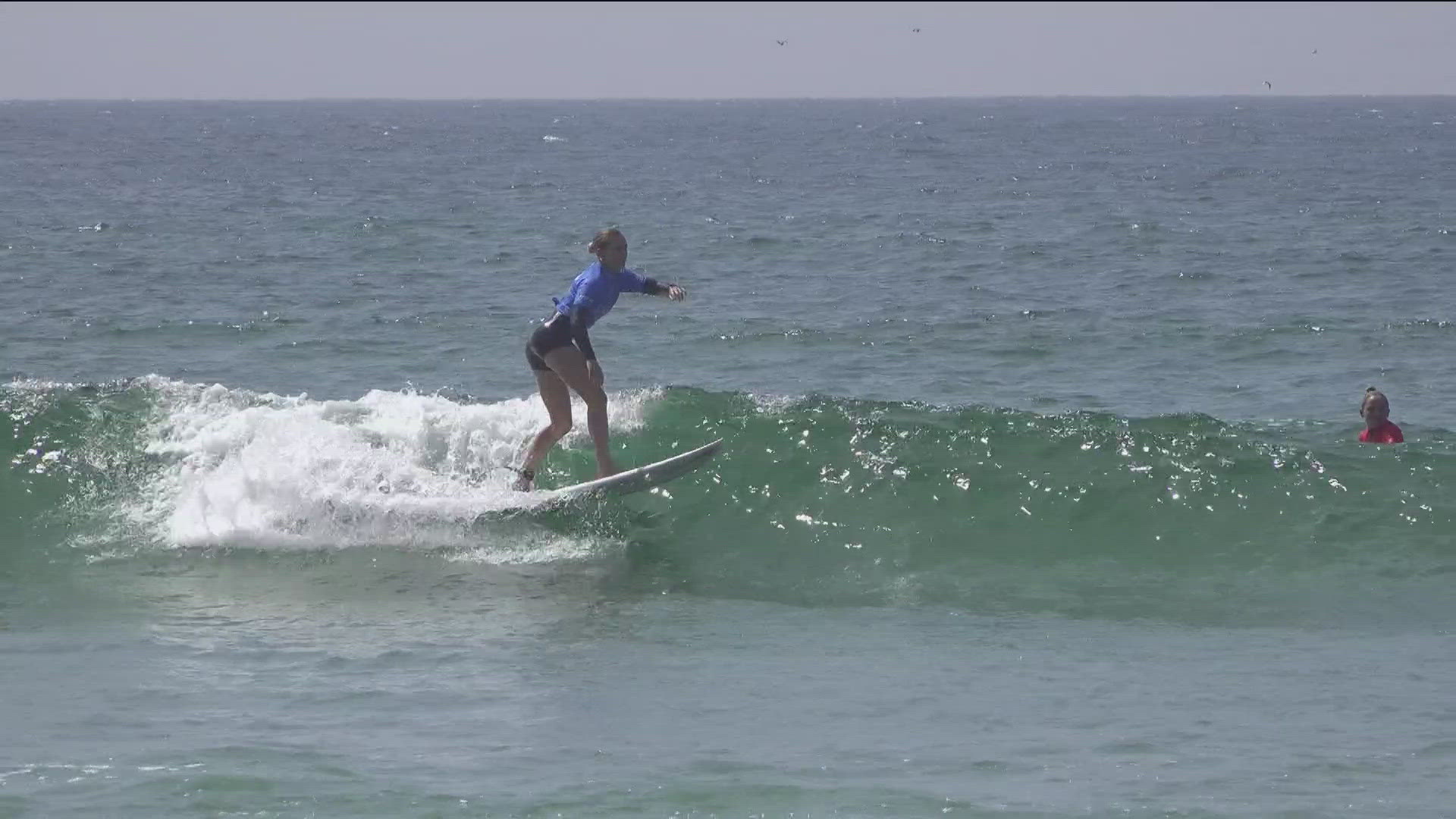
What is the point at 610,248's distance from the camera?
940 centimetres

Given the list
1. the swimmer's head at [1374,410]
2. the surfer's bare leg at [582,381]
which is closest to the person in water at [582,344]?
the surfer's bare leg at [582,381]

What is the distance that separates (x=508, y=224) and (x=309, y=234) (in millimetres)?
4811

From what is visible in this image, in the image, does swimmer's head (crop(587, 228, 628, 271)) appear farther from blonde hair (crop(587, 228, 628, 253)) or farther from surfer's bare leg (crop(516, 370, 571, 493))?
surfer's bare leg (crop(516, 370, 571, 493))

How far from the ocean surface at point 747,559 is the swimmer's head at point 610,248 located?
1692 mm

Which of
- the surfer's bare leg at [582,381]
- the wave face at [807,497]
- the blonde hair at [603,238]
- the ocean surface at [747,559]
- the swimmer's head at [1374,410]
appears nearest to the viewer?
the ocean surface at [747,559]

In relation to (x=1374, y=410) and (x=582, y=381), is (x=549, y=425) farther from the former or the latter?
(x=1374, y=410)

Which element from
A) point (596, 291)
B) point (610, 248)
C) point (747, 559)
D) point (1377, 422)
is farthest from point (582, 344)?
point (1377, 422)

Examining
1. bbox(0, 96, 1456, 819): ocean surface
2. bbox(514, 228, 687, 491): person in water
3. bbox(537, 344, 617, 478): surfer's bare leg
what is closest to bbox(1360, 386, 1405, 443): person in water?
bbox(0, 96, 1456, 819): ocean surface

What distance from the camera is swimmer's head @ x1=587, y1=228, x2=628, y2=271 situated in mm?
9359

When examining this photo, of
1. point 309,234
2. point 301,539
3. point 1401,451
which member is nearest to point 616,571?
point 301,539

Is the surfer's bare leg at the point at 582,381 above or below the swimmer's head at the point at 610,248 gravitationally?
below

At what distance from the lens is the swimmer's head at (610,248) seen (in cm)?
936

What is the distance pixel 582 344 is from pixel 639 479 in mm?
968

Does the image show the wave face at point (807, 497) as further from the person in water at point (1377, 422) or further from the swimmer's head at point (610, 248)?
the swimmer's head at point (610, 248)
